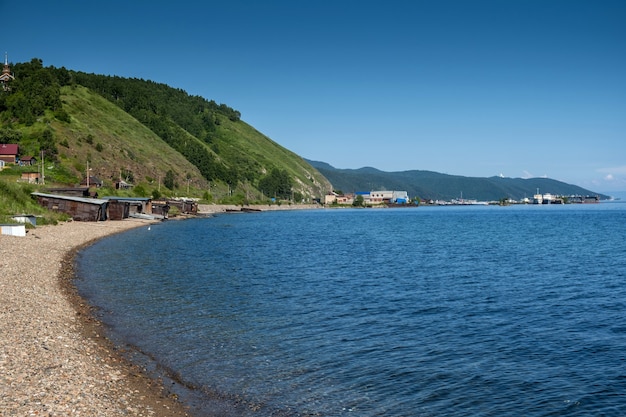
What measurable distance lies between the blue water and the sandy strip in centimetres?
128

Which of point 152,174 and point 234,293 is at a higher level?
point 152,174

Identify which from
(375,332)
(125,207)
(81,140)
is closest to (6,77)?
(81,140)

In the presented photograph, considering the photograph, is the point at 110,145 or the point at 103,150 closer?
the point at 103,150

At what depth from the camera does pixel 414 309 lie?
1061 inches

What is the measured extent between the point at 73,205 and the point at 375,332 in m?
73.6

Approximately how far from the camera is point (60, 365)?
615 inches

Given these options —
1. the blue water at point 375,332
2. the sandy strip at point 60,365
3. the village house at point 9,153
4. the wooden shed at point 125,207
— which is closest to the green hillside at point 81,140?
the village house at point 9,153

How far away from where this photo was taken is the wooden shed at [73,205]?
3253 inches

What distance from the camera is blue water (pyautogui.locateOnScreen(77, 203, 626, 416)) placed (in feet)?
49.7

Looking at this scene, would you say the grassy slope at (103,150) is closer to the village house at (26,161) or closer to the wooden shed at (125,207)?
the village house at (26,161)

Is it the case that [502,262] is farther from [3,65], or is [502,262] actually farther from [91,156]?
[3,65]

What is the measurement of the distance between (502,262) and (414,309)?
2425 cm

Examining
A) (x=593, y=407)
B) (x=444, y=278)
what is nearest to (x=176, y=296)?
(x=444, y=278)

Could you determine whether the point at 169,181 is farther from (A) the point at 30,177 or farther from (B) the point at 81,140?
(A) the point at 30,177
